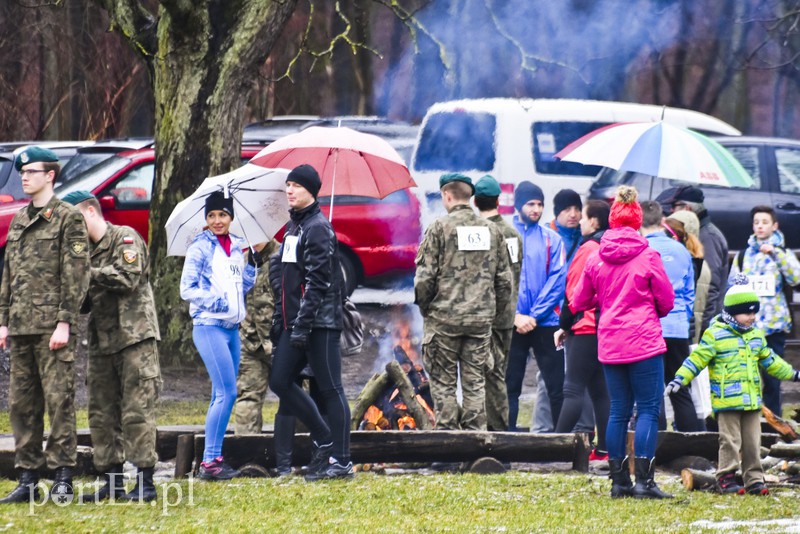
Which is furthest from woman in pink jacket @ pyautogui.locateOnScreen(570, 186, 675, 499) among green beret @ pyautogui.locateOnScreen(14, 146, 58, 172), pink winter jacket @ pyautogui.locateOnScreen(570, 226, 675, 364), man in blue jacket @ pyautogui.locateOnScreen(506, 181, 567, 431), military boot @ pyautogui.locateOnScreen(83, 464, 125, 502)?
green beret @ pyautogui.locateOnScreen(14, 146, 58, 172)

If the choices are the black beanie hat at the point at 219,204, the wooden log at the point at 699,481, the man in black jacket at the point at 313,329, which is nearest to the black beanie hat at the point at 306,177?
the man in black jacket at the point at 313,329

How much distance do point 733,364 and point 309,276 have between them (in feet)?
8.37

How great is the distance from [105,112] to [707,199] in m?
18.0

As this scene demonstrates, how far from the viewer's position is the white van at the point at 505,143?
16.6 meters

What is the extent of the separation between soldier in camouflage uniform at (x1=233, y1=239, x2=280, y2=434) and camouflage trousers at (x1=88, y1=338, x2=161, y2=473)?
1458mm

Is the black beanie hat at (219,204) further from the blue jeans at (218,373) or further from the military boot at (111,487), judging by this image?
the military boot at (111,487)

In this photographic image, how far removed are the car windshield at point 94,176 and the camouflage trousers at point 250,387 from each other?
6.86 metres

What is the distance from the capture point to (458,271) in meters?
9.76

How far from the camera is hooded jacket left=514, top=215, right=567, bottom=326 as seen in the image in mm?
10854

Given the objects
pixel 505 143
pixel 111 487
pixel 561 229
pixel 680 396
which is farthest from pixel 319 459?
pixel 505 143

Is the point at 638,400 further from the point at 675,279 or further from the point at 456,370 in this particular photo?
the point at 675,279

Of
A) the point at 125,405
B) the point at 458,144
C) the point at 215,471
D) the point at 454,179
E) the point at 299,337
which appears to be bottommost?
the point at 215,471

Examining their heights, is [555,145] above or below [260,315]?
above

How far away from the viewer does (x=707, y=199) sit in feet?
58.2
